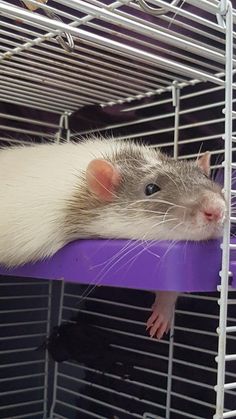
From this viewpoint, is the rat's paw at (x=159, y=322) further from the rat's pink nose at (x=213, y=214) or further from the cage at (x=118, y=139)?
the rat's pink nose at (x=213, y=214)

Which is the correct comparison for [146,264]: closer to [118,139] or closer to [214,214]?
[214,214]

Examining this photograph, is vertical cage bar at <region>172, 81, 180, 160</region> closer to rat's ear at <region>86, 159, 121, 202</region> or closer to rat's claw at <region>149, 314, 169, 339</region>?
rat's ear at <region>86, 159, 121, 202</region>

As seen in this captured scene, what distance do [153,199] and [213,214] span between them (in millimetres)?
182

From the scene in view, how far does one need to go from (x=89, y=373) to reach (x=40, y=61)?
910 millimetres

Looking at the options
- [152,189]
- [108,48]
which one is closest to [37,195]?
[152,189]

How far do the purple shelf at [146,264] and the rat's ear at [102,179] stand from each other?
14cm

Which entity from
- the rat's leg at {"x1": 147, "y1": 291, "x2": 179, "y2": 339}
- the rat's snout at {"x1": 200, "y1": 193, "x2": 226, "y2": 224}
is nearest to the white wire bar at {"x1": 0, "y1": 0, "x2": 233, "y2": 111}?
the rat's snout at {"x1": 200, "y1": 193, "x2": 226, "y2": 224}

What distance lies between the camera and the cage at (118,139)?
41.3 inches

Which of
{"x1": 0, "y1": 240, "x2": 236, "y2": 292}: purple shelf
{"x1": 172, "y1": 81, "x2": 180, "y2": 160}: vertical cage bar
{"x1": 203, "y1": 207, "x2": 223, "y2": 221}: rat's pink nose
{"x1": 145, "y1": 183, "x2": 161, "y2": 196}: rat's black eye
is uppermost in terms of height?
{"x1": 172, "y1": 81, "x2": 180, "y2": 160}: vertical cage bar

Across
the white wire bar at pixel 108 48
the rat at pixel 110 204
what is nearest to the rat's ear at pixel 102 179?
the rat at pixel 110 204

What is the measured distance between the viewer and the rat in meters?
1.04

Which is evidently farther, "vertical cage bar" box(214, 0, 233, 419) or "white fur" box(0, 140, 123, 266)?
"white fur" box(0, 140, 123, 266)

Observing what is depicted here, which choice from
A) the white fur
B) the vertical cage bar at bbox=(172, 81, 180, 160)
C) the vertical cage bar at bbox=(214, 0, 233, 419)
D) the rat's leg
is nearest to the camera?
the vertical cage bar at bbox=(214, 0, 233, 419)

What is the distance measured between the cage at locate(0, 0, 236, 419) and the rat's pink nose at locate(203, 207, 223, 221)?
4 centimetres
